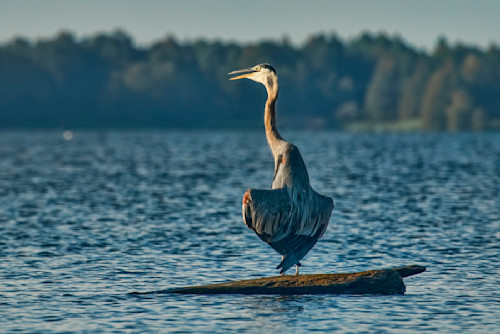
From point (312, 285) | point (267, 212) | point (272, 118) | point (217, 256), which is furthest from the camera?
point (217, 256)

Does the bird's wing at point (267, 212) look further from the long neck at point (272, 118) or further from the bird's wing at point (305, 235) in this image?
the long neck at point (272, 118)

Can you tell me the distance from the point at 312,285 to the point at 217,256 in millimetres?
6797

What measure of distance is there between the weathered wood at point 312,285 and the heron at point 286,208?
17.2 inches

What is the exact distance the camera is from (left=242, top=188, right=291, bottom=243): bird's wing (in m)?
20.2

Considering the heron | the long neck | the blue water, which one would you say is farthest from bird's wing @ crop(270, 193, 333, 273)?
the long neck

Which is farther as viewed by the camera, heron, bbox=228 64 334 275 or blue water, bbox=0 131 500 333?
heron, bbox=228 64 334 275

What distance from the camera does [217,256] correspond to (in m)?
27.2

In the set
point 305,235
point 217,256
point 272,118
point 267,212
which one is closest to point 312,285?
point 305,235

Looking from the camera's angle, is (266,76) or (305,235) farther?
(266,76)

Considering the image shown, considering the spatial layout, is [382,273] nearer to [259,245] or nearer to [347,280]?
[347,280]

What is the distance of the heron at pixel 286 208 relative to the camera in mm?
20281

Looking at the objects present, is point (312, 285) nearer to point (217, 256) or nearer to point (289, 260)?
point (289, 260)

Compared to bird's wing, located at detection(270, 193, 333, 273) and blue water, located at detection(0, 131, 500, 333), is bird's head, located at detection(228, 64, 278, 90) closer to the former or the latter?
bird's wing, located at detection(270, 193, 333, 273)

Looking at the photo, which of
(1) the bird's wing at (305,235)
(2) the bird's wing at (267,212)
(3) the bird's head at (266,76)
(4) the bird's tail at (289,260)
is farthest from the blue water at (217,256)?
(3) the bird's head at (266,76)
